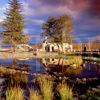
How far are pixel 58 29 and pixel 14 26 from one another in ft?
33.6

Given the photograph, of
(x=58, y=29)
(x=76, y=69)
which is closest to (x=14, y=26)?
(x=58, y=29)

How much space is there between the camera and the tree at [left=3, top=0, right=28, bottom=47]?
7394 cm

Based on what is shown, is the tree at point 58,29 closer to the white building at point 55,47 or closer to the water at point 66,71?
the white building at point 55,47

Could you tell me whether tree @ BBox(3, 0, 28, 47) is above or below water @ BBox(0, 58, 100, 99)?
above

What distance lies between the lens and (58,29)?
7481cm

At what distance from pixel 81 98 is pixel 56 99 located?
118cm

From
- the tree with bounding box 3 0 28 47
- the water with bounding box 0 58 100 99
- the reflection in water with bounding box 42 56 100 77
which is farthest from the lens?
the tree with bounding box 3 0 28 47

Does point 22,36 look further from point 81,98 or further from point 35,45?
point 81,98

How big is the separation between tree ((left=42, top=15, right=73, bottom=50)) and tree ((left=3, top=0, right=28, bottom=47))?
5531 mm

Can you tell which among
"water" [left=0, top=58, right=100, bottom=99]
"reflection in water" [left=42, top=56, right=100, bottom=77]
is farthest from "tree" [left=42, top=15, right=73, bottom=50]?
"water" [left=0, top=58, right=100, bottom=99]

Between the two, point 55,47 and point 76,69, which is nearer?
point 76,69

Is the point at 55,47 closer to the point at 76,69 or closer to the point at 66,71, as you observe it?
the point at 76,69

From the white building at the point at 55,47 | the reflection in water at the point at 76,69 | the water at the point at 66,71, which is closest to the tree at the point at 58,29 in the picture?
the white building at the point at 55,47

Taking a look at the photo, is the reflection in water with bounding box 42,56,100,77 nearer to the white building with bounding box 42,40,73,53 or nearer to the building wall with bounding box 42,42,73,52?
the white building with bounding box 42,40,73,53
